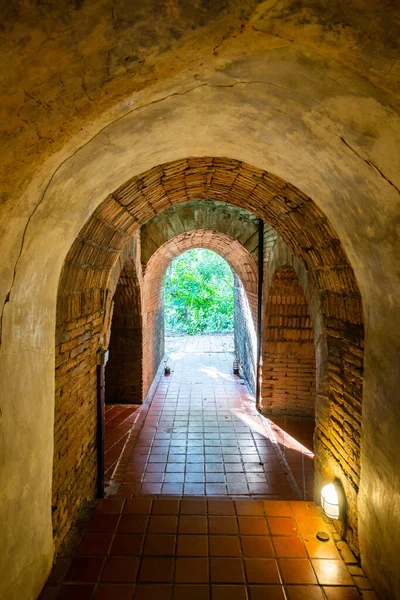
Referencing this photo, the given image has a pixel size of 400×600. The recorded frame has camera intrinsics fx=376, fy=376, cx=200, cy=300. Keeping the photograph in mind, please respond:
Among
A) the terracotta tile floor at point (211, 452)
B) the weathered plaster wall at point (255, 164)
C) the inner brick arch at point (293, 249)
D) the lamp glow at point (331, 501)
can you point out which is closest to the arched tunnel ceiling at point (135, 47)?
the weathered plaster wall at point (255, 164)

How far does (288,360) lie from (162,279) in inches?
181

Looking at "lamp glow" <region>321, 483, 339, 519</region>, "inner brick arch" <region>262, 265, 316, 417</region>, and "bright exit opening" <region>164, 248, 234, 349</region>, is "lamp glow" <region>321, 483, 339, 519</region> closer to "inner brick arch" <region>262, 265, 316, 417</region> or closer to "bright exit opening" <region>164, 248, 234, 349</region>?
"inner brick arch" <region>262, 265, 316, 417</region>

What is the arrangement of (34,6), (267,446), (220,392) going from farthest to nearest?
(220,392), (267,446), (34,6)

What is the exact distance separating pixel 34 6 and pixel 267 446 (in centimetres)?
591

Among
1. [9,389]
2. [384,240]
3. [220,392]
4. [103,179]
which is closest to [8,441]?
[9,389]

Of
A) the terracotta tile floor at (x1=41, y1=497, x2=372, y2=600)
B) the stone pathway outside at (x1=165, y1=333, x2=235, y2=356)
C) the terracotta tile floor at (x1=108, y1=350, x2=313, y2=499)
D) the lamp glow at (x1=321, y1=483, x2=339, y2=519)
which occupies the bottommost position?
the terracotta tile floor at (x1=108, y1=350, x2=313, y2=499)

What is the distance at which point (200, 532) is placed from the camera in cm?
351

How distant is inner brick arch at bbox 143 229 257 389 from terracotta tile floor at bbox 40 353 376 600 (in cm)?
270

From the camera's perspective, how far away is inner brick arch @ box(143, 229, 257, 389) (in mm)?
7918

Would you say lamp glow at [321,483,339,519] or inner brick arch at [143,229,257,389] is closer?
lamp glow at [321,483,339,519]

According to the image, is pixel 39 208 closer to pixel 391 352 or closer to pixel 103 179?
pixel 103 179

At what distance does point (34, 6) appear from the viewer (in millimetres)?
997

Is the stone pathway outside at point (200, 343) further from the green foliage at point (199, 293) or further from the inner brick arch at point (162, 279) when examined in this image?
the inner brick arch at point (162, 279)

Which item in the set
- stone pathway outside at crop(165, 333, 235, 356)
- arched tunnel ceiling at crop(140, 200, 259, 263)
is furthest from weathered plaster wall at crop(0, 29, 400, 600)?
stone pathway outside at crop(165, 333, 235, 356)
